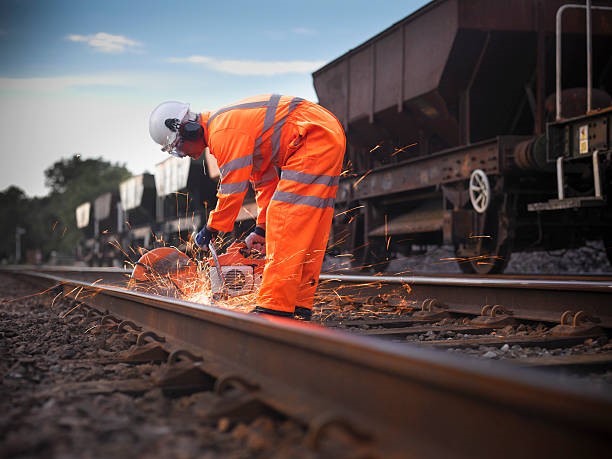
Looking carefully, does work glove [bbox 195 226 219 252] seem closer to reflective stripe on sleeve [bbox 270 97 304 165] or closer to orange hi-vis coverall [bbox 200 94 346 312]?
orange hi-vis coverall [bbox 200 94 346 312]

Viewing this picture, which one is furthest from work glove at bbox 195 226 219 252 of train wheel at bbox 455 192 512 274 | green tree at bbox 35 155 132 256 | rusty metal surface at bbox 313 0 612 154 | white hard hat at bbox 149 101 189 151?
green tree at bbox 35 155 132 256

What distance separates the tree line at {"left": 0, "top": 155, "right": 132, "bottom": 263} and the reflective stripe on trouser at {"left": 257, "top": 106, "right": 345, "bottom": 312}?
228 feet

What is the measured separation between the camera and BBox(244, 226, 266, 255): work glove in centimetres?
445

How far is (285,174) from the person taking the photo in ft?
13.5

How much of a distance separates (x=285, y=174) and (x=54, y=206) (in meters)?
86.5

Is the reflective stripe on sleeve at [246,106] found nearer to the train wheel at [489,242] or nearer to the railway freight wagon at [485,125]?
the railway freight wagon at [485,125]

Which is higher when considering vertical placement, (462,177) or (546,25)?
(546,25)

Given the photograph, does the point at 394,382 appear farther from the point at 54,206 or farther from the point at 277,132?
the point at 54,206

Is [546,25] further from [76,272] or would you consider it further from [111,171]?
[111,171]

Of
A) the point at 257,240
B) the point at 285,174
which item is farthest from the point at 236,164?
the point at 257,240

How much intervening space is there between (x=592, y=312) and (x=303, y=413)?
2656 mm

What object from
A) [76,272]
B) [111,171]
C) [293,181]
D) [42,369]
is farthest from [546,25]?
[111,171]

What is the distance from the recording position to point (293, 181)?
405 cm

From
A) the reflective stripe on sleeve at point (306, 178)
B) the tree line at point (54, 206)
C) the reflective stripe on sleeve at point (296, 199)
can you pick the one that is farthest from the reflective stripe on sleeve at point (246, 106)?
the tree line at point (54, 206)
